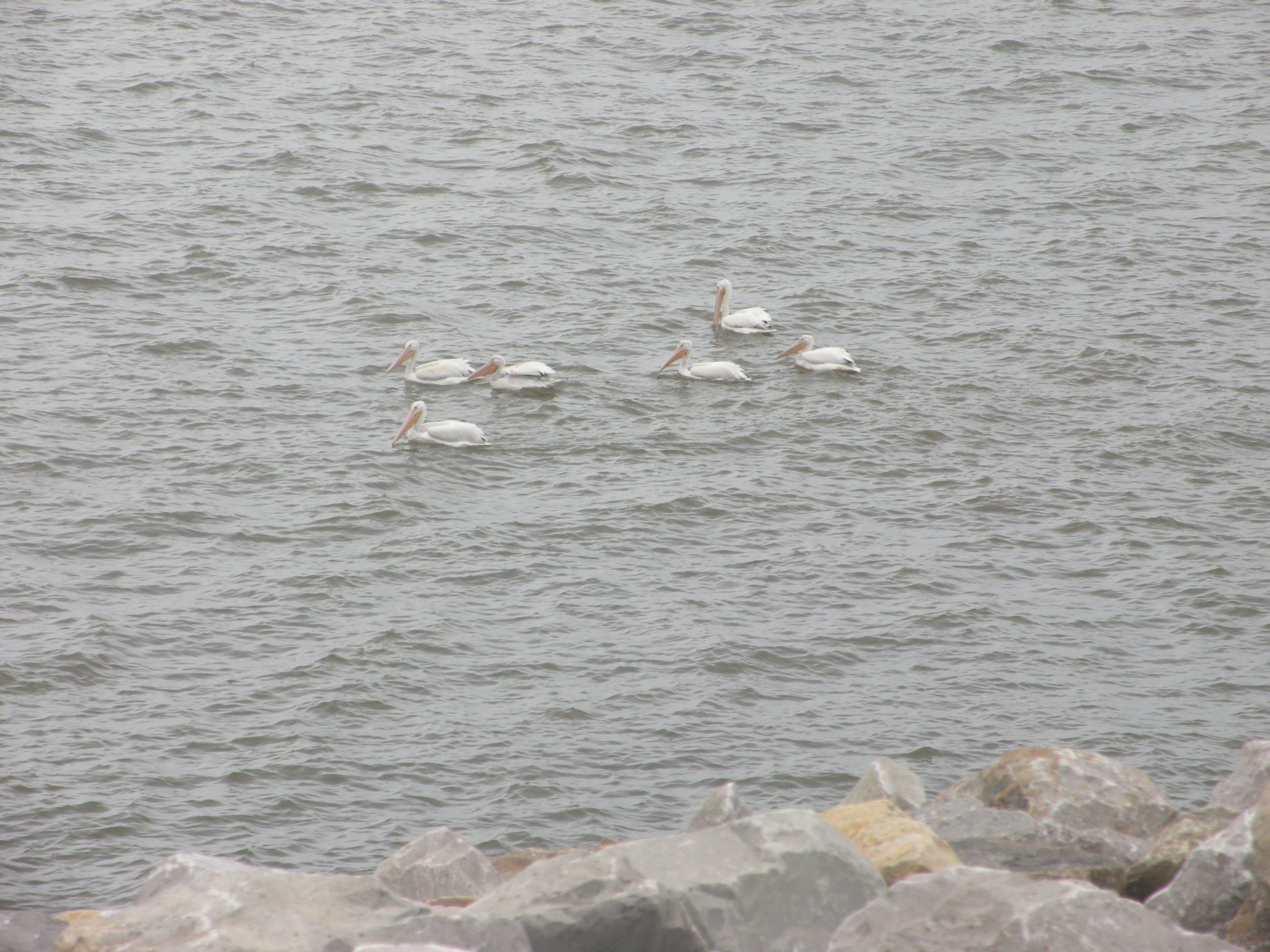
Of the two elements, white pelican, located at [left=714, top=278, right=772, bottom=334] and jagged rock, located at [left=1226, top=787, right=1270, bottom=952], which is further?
white pelican, located at [left=714, top=278, right=772, bottom=334]

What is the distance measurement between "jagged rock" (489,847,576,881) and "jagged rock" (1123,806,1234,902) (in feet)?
9.27

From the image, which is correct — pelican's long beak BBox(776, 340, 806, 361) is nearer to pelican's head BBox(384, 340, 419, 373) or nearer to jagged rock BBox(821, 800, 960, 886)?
pelican's head BBox(384, 340, 419, 373)

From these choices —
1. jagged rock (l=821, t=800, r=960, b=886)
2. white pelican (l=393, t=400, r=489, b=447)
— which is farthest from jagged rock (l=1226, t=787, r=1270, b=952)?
white pelican (l=393, t=400, r=489, b=447)

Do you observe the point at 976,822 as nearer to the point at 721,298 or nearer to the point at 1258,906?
the point at 1258,906

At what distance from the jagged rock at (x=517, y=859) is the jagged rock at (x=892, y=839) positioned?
1574 mm

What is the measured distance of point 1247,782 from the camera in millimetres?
6805

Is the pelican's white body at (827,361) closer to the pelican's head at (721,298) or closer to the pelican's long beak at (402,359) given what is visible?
the pelican's head at (721,298)

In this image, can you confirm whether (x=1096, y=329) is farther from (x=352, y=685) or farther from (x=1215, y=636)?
(x=352, y=685)

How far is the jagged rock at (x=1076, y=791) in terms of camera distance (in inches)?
290

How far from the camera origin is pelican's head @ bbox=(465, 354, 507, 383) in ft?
51.7

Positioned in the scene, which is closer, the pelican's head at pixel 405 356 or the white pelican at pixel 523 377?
the white pelican at pixel 523 377

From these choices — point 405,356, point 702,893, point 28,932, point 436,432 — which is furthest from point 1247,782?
point 405,356

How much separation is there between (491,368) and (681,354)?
2.14m

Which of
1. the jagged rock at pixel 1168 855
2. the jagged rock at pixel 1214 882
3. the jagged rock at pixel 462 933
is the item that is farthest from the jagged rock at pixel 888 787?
the jagged rock at pixel 462 933
